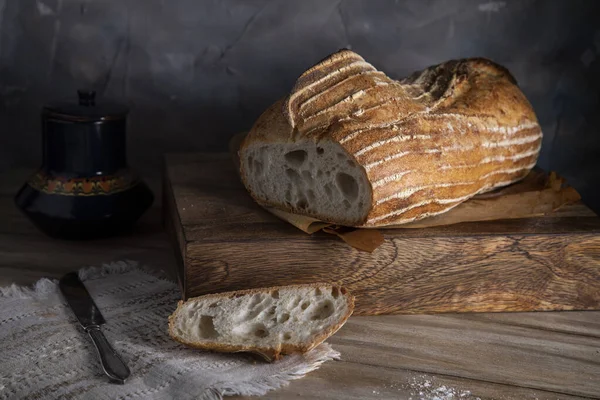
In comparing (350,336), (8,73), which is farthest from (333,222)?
(8,73)

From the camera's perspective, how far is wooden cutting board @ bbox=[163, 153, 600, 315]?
4.95 feet

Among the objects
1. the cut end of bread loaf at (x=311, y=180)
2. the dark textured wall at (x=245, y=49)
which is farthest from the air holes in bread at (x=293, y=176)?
the dark textured wall at (x=245, y=49)

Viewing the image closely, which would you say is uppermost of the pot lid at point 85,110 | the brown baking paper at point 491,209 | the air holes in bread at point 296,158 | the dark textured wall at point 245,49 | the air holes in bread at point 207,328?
the dark textured wall at point 245,49

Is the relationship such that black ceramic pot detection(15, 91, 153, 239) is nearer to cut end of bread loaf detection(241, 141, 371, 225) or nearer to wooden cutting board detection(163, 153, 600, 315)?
wooden cutting board detection(163, 153, 600, 315)

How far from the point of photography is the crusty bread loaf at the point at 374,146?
149 cm

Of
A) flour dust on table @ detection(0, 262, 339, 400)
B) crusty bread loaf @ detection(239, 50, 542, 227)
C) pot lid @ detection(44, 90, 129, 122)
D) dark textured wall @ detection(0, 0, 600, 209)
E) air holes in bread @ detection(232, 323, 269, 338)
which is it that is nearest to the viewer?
flour dust on table @ detection(0, 262, 339, 400)

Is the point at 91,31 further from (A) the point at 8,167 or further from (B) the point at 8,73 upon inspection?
(A) the point at 8,167

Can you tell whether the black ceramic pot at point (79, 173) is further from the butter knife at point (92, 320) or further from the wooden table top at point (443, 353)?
the butter knife at point (92, 320)

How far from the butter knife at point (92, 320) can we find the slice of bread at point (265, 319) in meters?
0.11

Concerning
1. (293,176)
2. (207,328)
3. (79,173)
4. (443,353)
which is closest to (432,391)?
(443,353)

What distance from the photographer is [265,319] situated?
4.62ft

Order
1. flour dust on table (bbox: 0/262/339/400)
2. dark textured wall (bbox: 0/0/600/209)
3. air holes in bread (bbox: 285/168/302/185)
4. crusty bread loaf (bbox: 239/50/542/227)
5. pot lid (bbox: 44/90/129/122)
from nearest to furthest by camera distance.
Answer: flour dust on table (bbox: 0/262/339/400), crusty bread loaf (bbox: 239/50/542/227), air holes in bread (bbox: 285/168/302/185), pot lid (bbox: 44/90/129/122), dark textured wall (bbox: 0/0/600/209)

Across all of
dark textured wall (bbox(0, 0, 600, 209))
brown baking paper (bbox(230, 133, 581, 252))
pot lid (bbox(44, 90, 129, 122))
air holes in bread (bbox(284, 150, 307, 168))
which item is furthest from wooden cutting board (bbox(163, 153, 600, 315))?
dark textured wall (bbox(0, 0, 600, 209))

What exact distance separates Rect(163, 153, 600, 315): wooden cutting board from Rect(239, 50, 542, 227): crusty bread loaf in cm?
7
